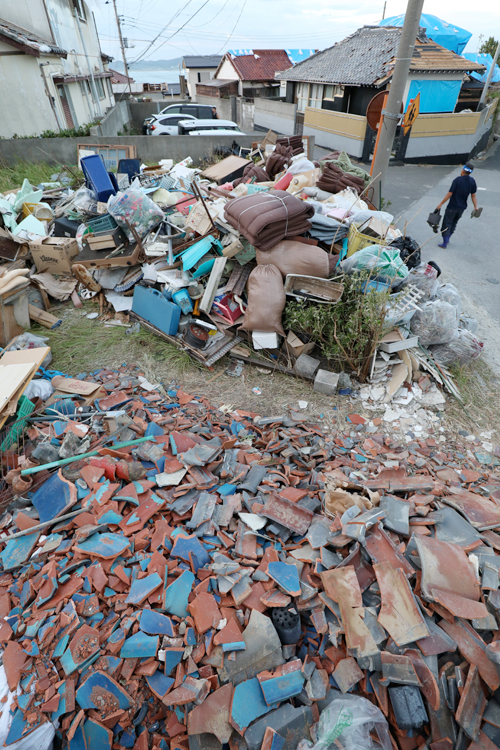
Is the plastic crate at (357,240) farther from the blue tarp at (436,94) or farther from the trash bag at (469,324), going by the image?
the blue tarp at (436,94)

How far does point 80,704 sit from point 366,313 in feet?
12.3

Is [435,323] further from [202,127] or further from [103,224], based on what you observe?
[202,127]

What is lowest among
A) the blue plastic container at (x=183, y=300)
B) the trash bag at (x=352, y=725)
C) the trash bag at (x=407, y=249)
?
the trash bag at (x=352, y=725)

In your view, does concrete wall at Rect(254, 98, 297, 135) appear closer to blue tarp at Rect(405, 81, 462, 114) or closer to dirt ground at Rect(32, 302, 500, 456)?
blue tarp at Rect(405, 81, 462, 114)

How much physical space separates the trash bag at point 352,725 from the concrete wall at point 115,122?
14753 mm

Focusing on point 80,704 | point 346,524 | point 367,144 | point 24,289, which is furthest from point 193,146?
point 80,704

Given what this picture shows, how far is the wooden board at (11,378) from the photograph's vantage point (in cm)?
331

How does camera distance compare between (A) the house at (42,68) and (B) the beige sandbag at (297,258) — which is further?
(A) the house at (42,68)

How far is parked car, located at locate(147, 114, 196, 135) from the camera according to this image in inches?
504

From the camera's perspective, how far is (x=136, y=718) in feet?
6.47

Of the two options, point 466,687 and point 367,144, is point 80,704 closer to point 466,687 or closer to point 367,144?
point 466,687

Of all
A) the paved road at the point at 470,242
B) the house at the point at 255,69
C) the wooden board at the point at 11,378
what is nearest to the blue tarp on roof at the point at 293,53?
the house at the point at 255,69

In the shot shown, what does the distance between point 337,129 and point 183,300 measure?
1319cm

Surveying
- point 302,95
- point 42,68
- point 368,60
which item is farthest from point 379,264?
point 302,95
